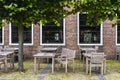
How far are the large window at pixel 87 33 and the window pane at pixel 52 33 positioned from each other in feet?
3.70

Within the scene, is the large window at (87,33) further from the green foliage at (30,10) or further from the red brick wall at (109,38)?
the green foliage at (30,10)

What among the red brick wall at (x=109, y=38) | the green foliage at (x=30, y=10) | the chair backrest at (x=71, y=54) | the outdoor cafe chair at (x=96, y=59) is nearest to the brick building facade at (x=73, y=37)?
the red brick wall at (x=109, y=38)

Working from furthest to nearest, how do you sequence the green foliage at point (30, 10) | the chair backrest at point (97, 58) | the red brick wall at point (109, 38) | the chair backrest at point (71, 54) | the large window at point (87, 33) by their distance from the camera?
the large window at point (87, 33), the red brick wall at point (109, 38), the chair backrest at point (71, 54), the chair backrest at point (97, 58), the green foliage at point (30, 10)

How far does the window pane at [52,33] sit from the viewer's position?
54.3ft

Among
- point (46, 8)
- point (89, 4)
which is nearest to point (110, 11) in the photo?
point (89, 4)

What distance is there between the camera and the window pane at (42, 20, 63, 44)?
16547 millimetres

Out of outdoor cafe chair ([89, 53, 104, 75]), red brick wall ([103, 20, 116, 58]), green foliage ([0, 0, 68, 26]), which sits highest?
green foliage ([0, 0, 68, 26])

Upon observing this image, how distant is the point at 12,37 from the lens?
54.4 ft

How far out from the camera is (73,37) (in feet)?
54.0

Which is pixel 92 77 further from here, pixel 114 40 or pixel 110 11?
pixel 114 40

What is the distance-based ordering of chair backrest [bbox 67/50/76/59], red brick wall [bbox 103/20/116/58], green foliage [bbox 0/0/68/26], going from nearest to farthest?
green foliage [bbox 0/0/68/26], chair backrest [bbox 67/50/76/59], red brick wall [bbox 103/20/116/58]

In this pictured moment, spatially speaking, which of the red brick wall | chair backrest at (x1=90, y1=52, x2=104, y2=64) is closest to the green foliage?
chair backrest at (x1=90, y1=52, x2=104, y2=64)

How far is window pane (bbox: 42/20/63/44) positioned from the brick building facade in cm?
30

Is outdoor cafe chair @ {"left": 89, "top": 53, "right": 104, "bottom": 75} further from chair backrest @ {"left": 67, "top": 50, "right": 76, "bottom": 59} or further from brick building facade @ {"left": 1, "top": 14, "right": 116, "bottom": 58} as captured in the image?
brick building facade @ {"left": 1, "top": 14, "right": 116, "bottom": 58}
